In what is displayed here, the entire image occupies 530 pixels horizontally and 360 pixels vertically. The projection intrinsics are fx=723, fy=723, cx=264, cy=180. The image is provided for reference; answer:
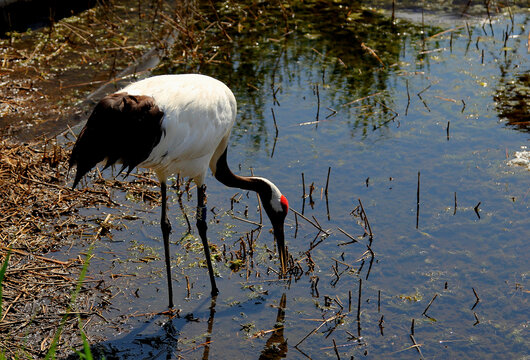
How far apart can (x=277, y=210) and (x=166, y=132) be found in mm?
1047

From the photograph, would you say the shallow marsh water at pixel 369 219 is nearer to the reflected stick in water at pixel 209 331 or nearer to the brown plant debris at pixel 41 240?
the reflected stick in water at pixel 209 331

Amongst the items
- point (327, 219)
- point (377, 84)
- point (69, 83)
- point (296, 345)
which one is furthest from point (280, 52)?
point (296, 345)

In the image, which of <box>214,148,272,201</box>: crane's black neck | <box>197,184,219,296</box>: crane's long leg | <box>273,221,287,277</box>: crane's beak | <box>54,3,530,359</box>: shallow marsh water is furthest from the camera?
<box>214,148,272,201</box>: crane's black neck

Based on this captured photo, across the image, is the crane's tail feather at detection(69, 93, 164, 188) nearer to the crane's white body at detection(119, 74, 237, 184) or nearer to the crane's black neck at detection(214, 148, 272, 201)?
the crane's white body at detection(119, 74, 237, 184)

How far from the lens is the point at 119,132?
12.8 ft

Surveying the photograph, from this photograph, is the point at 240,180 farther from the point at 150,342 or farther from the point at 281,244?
the point at 150,342

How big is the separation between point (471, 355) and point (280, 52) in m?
4.86

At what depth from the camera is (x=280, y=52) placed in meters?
8.04

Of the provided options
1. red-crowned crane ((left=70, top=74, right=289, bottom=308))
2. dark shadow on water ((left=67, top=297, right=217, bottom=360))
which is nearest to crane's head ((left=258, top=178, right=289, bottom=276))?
red-crowned crane ((left=70, top=74, right=289, bottom=308))

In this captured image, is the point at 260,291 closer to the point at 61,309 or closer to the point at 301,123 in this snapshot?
the point at 61,309

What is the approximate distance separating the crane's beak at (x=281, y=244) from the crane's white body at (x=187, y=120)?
0.60 m

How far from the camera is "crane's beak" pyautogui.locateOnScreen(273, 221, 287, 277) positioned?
4.57 meters

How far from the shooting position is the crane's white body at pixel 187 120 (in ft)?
13.6

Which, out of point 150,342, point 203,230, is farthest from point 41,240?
point 150,342
